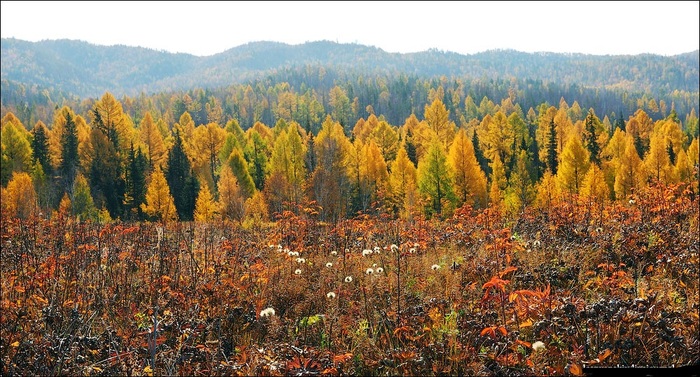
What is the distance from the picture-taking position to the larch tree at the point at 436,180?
33.6m

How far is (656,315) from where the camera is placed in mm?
3992

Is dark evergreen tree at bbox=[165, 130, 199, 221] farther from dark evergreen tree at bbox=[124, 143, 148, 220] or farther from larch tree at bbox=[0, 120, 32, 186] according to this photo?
larch tree at bbox=[0, 120, 32, 186]

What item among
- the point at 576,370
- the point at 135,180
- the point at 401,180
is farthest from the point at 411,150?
the point at 576,370

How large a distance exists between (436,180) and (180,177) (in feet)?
91.0

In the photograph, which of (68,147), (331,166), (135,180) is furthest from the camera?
(68,147)

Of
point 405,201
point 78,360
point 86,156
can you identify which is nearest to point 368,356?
point 78,360

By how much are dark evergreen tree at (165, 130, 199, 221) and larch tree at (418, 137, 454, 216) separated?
21.9 metres

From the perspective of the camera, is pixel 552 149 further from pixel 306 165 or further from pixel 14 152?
pixel 14 152

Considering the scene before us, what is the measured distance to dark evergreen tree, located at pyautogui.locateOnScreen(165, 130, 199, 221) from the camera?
147ft

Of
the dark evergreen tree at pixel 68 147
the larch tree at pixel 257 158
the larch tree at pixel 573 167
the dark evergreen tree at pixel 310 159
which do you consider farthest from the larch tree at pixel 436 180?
the dark evergreen tree at pixel 68 147

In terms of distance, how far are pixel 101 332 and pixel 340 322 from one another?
226cm

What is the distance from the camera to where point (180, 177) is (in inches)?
1950

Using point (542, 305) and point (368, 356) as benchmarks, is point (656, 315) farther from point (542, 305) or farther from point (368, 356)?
point (368, 356)

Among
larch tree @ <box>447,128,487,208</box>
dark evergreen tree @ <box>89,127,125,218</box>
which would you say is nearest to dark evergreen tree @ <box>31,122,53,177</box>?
dark evergreen tree @ <box>89,127,125,218</box>
